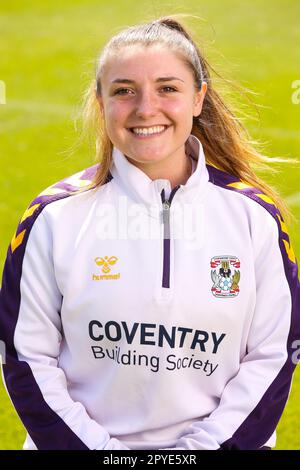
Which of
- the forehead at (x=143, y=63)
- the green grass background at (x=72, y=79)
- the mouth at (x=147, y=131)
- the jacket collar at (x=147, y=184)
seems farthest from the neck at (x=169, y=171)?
the green grass background at (x=72, y=79)

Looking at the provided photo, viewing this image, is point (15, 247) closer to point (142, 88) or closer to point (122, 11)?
point (142, 88)

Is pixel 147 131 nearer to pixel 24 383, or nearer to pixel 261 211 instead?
pixel 261 211

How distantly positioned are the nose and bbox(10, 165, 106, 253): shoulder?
33cm

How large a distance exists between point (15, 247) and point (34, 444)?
605 mm

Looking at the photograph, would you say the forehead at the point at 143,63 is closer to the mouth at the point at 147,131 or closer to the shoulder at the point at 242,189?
the mouth at the point at 147,131

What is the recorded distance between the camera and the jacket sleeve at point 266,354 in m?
3.03

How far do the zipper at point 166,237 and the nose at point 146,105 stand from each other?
0.89ft

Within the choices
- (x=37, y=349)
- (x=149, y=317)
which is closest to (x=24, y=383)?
(x=37, y=349)

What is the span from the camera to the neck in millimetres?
3131

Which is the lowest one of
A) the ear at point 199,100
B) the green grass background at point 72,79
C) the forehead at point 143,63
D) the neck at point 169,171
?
the neck at point 169,171

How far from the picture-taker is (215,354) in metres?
3.08

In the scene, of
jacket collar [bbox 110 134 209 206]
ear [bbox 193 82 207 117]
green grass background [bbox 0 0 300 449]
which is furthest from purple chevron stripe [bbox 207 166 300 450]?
green grass background [bbox 0 0 300 449]

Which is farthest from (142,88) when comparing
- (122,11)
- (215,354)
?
(122,11)

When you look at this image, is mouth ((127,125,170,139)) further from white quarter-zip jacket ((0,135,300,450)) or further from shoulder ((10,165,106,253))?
shoulder ((10,165,106,253))
